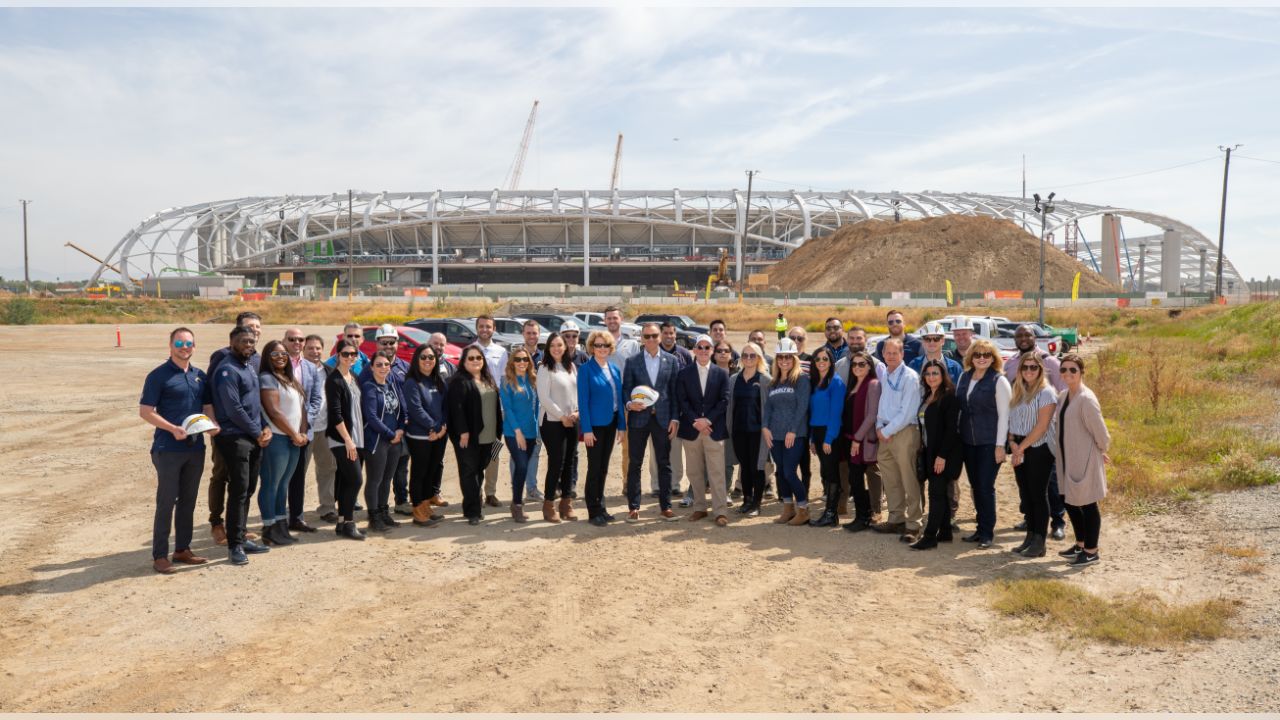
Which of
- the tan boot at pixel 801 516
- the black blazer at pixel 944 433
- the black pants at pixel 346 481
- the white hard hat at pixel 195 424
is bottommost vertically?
the tan boot at pixel 801 516

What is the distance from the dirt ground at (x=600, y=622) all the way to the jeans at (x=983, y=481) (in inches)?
9.7

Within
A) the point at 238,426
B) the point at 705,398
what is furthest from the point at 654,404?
the point at 238,426

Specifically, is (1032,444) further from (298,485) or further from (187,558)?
(187,558)

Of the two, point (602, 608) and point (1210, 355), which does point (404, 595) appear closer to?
point (602, 608)

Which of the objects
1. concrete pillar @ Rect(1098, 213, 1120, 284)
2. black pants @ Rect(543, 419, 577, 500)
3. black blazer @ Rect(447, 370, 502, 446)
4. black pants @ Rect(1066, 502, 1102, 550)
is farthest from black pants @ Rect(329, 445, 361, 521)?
concrete pillar @ Rect(1098, 213, 1120, 284)

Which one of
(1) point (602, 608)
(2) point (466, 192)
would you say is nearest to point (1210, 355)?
(1) point (602, 608)

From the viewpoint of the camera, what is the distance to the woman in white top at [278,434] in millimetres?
5645

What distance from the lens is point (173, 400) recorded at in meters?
5.21

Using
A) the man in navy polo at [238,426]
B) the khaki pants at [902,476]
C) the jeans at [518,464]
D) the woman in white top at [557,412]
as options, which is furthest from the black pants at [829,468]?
the man in navy polo at [238,426]

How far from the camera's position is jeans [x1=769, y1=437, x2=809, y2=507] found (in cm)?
657

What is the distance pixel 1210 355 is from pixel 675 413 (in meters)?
17.0

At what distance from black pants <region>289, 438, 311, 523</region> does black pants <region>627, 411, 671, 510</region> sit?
2.53 meters

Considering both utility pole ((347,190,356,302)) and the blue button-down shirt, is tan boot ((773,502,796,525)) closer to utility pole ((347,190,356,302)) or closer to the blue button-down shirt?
the blue button-down shirt

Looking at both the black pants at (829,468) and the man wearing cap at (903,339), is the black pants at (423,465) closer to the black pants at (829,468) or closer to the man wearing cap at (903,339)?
the black pants at (829,468)
